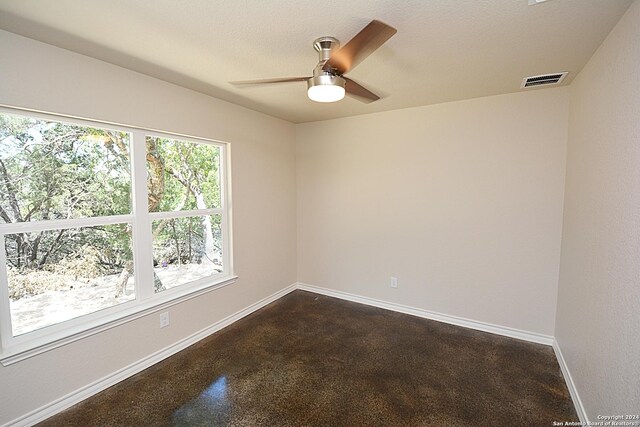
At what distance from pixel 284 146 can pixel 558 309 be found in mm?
3485

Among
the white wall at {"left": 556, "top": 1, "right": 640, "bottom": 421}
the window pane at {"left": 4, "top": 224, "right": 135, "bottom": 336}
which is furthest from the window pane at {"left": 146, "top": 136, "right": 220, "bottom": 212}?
the white wall at {"left": 556, "top": 1, "right": 640, "bottom": 421}

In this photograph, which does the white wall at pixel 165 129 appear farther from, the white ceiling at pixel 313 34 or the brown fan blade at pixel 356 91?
the brown fan blade at pixel 356 91

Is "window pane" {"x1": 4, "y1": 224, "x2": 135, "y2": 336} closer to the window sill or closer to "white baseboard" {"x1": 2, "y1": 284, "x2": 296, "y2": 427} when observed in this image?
the window sill

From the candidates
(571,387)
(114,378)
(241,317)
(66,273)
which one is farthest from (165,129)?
(571,387)

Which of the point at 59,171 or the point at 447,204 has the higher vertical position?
the point at 59,171

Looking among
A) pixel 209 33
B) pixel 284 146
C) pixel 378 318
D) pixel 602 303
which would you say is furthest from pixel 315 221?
pixel 602 303

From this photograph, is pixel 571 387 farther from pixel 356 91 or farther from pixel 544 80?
pixel 356 91

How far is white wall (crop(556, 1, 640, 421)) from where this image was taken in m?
1.34

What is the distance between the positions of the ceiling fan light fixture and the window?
165 cm

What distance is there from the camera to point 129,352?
225 cm

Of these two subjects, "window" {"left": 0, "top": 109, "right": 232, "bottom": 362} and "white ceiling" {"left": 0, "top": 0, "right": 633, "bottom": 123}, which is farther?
"window" {"left": 0, "top": 109, "right": 232, "bottom": 362}

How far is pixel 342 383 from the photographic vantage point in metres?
2.17

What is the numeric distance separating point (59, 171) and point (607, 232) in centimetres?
349

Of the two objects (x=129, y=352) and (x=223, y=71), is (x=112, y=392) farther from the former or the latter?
(x=223, y=71)
